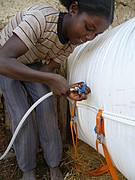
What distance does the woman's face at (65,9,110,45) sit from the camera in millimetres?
890

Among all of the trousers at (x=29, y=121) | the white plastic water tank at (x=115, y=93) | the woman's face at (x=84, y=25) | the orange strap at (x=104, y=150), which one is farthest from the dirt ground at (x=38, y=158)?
the woman's face at (x=84, y=25)

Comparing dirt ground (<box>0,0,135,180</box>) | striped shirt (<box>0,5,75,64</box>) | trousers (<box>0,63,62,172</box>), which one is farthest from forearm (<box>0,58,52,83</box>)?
dirt ground (<box>0,0,135,180</box>)

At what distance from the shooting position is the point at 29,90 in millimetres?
1145

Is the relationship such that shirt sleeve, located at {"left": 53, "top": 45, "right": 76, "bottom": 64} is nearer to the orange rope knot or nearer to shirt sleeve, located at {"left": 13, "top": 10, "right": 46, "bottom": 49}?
shirt sleeve, located at {"left": 13, "top": 10, "right": 46, "bottom": 49}

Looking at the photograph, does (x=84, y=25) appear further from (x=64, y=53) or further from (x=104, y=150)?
(x=104, y=150)

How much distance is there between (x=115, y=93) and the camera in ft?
2.54

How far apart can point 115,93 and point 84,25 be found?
0.98 ft

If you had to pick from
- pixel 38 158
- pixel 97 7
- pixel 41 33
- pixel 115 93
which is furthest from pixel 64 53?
pixel 38 158

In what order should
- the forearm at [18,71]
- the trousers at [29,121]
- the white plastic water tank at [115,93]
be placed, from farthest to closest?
1. the trousers at [29,121]
2. the forearm at [18,71]
3. the white plastic water tank at [115,93]

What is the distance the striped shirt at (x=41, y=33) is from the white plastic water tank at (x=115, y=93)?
156 mm

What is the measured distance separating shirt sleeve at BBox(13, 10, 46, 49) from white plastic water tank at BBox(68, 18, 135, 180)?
0.76 feet

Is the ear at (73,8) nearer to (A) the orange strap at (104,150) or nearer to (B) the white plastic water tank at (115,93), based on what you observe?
(B) the white plastic water tank at (115,93)

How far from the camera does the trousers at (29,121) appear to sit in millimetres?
1086

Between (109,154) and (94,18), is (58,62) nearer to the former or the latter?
(94,18)
